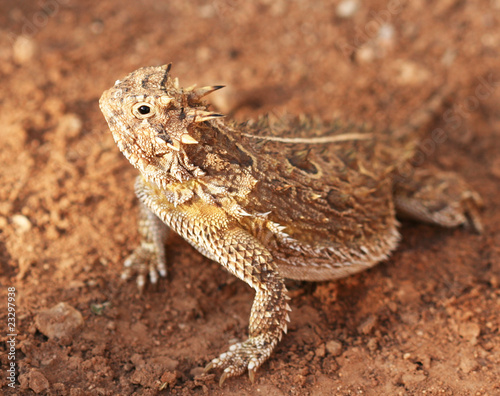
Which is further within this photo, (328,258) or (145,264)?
(145,264)

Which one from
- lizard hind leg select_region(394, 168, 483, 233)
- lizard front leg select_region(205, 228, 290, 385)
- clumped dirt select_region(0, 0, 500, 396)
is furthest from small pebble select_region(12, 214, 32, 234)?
lizard hind leg select_region(394, 168, 483, 233)

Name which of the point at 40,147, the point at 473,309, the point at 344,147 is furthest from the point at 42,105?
the point at 473,309

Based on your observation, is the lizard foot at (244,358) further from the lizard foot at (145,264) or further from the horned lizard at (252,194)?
the lizard foot at (145,264)

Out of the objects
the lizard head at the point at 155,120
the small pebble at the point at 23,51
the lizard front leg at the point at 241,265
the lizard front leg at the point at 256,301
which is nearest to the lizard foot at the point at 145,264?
the lizard front leg at the point at 241,265

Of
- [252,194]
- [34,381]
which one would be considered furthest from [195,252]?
[34,381]

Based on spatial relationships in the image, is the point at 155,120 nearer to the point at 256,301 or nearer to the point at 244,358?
the point at 256,301

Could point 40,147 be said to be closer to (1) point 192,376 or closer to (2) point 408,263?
(1) point 192,376
